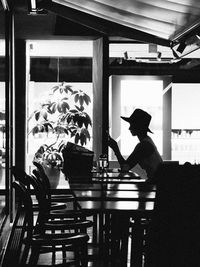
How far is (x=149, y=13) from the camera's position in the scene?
6.76 m

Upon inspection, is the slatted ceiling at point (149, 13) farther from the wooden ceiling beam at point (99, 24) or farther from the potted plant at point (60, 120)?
the potted plant at point (60, 120)

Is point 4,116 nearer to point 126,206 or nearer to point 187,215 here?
point 126,206

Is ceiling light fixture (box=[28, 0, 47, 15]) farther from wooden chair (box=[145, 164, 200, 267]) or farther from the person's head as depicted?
wooden chair (box=[145, 164, 200, 267])

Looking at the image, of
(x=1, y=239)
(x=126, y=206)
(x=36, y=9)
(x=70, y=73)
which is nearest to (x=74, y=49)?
(x=70, y=73)

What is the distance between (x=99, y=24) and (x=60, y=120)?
2347 millimetres

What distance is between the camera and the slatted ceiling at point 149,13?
6016 millimetres

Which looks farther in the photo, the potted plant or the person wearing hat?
the potted plant

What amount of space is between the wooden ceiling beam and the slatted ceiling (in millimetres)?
80

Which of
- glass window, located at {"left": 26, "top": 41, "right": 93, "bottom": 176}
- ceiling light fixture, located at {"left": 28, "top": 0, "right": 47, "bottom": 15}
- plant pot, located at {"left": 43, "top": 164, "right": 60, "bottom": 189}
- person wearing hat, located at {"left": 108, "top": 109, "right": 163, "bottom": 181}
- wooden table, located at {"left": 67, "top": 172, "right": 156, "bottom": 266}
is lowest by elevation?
plant pot, located at {"left": 43, "top": 164, "right": 60, "bottom": 189}

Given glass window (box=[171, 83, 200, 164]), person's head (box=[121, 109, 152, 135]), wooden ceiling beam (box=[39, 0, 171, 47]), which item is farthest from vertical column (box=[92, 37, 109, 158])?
glass window (box=[171, 83, 200, 164])

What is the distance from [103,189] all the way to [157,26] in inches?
141

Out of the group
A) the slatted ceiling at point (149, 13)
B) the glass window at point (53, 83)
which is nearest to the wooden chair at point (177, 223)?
the slatted ceiling at point (149, 13)

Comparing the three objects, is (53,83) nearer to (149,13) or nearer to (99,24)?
(99,24)

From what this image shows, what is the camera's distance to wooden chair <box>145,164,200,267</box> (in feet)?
8.94
